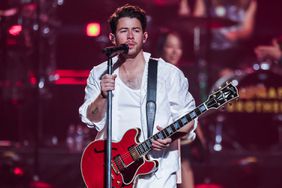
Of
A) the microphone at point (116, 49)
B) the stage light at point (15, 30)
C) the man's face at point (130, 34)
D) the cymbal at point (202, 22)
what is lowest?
the microphone at point (116, 49)

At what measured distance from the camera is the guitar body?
4.70 metres

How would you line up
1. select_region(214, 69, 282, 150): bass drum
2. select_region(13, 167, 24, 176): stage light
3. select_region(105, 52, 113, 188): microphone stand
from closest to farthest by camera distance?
select_region(105, 52, 113, 188): microphone stand
select_region(13, 167, 24, 176): stage light
select_region(214, 69, 282, 150): bass drum

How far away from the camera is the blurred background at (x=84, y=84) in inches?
336

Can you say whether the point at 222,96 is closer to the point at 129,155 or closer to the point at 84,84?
the point at 129,155

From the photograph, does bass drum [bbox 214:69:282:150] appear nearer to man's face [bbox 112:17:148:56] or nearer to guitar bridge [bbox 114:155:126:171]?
man's face [bbox 112:17:148:56]

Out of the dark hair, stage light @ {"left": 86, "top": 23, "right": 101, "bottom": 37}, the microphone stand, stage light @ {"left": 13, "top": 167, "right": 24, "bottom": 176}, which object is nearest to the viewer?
the microphone stand

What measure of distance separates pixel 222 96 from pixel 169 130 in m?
0.47

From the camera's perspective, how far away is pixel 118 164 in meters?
4.75

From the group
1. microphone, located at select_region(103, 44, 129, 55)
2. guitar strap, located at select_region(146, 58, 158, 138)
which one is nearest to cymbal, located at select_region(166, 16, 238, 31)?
guitar strap, located at select_region(146, 58, 158, 138)

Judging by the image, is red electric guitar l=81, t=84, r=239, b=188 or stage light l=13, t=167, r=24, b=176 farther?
stage light l=13, t=167, r=24, b=176

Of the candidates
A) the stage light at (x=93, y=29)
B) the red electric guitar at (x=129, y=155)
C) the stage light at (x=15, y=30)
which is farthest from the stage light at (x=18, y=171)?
Answer: the red electric guitar at (x=129, y=155)

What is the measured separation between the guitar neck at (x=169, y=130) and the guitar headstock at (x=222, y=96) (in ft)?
0.19

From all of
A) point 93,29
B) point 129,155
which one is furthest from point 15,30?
point 129,155

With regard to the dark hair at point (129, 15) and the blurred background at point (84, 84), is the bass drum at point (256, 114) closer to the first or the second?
the blurred background at point (84, 84)
